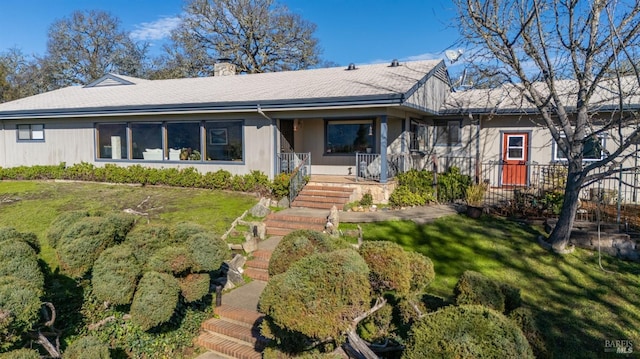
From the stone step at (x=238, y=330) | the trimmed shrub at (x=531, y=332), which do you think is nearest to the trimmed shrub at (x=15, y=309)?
the stone step at (x=238, y=330)

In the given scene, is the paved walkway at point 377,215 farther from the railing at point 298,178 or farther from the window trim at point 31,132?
the window trim at point 31,132

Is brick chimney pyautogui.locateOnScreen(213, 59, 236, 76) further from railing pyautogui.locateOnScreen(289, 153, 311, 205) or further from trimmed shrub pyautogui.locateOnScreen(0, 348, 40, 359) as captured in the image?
trimmed shrub pyautogui.locateOnScreen(0, 348, 40, 359)

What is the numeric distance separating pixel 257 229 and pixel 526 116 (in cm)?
1006

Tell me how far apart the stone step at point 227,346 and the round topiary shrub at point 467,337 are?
9.85ft

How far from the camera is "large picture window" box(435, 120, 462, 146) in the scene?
14.9 metres

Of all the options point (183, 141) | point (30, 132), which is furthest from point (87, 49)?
point (183, 141)

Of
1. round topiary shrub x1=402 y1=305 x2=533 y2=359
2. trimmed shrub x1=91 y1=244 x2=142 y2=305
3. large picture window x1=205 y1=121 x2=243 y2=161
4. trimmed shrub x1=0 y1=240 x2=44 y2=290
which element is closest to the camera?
round topiary shrub x1=402 y1=305 x2=533 y2=359

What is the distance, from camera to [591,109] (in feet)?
31.3

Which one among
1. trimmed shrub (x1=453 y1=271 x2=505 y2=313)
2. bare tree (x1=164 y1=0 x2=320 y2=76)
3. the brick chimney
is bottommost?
trimmed shrub (x1=453 y1=271 x2=505 y2=313)

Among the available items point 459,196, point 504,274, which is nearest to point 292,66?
point 459,196

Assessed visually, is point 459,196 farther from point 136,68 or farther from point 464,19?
point 136,68

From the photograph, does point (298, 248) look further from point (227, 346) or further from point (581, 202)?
point (581, 202)

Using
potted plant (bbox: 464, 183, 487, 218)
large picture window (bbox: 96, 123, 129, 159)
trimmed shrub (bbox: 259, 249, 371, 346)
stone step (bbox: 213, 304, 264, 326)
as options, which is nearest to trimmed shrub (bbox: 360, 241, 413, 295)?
trimmed shrub (bbox: 259, 249, 371, 346)

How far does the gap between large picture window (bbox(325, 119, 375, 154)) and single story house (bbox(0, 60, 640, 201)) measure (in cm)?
4
